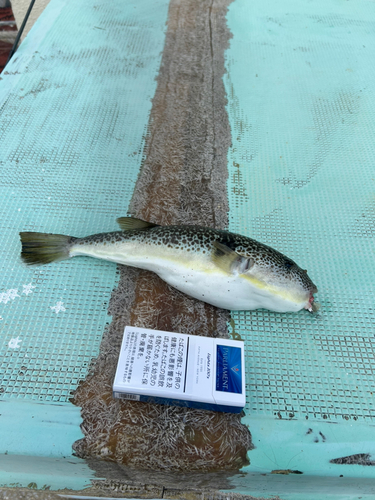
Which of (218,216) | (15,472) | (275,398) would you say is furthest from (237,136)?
(15,472)

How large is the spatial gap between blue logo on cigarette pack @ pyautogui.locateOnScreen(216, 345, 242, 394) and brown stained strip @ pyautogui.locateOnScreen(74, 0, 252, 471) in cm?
20

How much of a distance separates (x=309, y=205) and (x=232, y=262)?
102 cm

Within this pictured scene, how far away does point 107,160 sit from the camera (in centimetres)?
255

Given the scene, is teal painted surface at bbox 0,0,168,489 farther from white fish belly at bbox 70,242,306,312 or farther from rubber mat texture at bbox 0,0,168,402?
white fish belly at bbox 70,242,306,312

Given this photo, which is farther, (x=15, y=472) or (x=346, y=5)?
(x=346, y=5)

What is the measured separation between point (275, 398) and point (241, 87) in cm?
277

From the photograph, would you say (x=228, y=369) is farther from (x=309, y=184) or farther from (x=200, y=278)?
(x=309, y=184)

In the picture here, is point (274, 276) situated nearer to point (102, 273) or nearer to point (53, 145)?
point (102, 273)

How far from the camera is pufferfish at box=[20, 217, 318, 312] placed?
1.74 metres

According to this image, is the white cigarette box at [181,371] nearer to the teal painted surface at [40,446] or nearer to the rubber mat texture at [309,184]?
the rubber mat texture at [309,184]

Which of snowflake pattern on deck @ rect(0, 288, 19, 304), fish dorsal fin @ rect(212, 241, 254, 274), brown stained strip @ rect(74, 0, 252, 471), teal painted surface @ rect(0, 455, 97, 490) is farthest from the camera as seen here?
snowflake pattern on deck @ rect(0, 288, 19, 304)

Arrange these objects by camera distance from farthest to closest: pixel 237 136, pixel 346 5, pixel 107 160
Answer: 1. pixel 346 5
2. pixel 237 136
3. pixel 107 160

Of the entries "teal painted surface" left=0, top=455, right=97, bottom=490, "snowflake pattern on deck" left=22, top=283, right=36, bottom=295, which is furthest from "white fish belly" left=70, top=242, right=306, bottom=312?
"teal painted surface" left=0, top=455, right=97, bottom=490

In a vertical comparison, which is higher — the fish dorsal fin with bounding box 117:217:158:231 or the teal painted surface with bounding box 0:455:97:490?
the fish dorsal fin with bounding box 117:217:158:231
